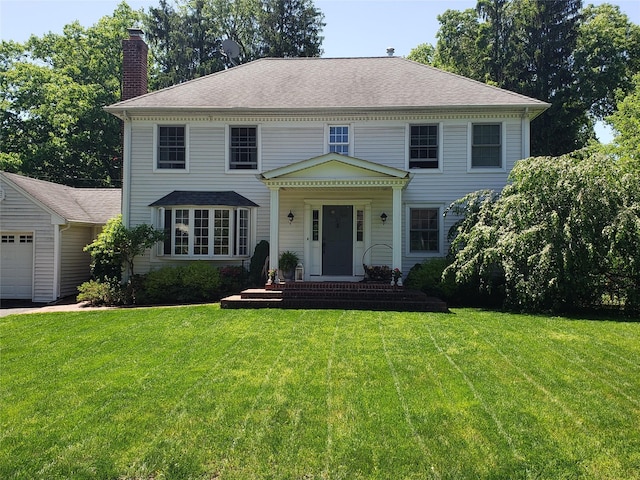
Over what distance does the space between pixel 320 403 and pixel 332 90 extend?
11.9 meters

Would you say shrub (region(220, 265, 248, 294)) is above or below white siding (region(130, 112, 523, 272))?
below

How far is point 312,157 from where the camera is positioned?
12977 mm

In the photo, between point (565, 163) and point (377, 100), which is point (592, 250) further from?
point (377, 100)

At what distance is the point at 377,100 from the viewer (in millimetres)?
13492

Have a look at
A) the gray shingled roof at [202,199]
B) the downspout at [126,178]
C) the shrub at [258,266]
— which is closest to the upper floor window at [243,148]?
the gray shingled roof at [202,199]

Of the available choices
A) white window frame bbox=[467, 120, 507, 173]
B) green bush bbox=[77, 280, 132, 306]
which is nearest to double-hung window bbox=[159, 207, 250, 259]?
green bush bbox=[77, 280, 132, 306]

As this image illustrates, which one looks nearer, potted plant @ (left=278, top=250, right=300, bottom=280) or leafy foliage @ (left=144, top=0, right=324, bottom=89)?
potted plant @ (left=278, top=250, right=300, bottom=280)

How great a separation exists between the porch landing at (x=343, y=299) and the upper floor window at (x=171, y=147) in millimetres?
5760

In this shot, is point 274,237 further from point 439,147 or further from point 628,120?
point 628,120

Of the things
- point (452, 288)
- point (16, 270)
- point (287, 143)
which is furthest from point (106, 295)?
point (452, 288)

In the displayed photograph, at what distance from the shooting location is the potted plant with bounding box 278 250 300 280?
12.4 m

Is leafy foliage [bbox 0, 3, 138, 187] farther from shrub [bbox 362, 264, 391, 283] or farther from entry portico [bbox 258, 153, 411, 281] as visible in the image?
shrub [bbox 362, 264, 391, 283]

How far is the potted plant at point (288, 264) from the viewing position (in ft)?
40.7

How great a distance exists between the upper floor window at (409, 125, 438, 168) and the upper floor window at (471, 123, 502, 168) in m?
1.17
